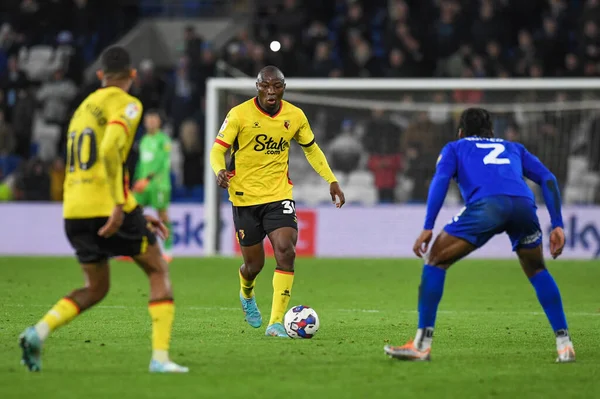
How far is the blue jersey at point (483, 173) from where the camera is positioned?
25.3ft

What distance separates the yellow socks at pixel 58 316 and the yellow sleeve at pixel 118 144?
851 mm

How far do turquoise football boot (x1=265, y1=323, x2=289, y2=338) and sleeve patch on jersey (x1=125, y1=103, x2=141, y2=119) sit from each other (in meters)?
2.98

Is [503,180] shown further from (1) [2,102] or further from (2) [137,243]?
(1) [2,102]

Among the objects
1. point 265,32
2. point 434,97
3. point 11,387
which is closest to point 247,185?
point 11,387

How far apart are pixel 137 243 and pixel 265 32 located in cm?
1673

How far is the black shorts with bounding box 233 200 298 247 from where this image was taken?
9688 mm

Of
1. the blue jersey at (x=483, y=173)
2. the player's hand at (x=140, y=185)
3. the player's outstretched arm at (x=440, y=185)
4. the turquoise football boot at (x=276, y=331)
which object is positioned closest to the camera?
the player's outstretched arm at (x=440, y=185)

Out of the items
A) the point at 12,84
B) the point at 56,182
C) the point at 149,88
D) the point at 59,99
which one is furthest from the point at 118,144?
the point at 12,84

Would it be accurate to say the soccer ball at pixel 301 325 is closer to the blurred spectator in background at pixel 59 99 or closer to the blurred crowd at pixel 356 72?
the blurred crowd at pixel 356 72

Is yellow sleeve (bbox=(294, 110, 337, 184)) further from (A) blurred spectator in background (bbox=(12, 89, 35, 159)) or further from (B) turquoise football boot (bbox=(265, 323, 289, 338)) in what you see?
(A) blurred spectator in background (bbox=(12, 89, 35, 159))

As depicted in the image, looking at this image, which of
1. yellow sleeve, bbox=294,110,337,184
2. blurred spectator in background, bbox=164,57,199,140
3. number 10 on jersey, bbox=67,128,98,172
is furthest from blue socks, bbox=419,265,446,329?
blurred spectator in background, bbox=164,57,199,140

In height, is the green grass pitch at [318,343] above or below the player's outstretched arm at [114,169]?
below

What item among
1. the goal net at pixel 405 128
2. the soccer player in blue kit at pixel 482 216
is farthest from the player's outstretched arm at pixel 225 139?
the goal net at pixel 405 128

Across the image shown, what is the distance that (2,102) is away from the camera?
23453 mm
